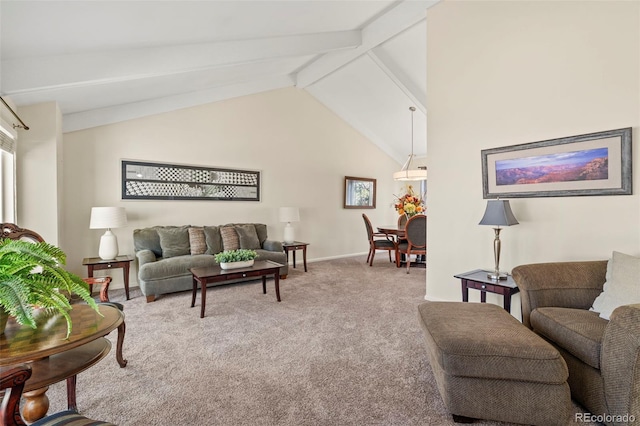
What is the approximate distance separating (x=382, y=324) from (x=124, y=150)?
13.9 feet

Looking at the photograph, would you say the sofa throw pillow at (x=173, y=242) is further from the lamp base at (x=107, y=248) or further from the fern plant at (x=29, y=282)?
the fern plant at (x=29, y=282)

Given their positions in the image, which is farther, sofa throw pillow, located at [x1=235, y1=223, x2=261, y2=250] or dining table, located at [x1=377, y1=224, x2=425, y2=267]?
dining table, located at [x1=377, y1=224, x2=425, y2=267]

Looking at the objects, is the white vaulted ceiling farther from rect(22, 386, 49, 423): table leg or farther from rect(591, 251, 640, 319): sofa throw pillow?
rect(591, 251, 640, 319): sofa throw pillow

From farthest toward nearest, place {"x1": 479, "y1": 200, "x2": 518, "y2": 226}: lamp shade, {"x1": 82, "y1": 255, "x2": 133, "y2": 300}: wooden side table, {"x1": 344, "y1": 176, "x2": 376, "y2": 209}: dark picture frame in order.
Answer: {"x1": 344, "y1": 176, "x2": 376, "y2": 209}: dark picture frame → {"x1": 82, "y1": 255, "x2": 133, "y2": 300}: wooden side table → {"x1": 479, "y1": 200, "x2": 518, "y2": 226}: lamp shade

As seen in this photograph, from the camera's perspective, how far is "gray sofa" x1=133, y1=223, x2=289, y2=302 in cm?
383

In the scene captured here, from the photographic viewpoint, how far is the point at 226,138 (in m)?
5.31

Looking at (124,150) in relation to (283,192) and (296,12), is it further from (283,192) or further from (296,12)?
(296,12)

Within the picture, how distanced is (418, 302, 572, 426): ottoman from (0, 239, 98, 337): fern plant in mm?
1796

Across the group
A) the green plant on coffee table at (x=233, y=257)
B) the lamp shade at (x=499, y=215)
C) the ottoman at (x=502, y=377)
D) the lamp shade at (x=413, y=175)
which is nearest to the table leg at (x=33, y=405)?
the ottoman at (x=502, y=377)

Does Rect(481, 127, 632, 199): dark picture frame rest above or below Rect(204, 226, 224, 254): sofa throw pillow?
above

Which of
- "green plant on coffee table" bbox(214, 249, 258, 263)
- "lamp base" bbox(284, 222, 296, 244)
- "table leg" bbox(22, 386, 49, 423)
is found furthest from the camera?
"lamp base" bbox(284, 222, 296, 244)

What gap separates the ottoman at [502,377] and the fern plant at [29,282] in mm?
1796

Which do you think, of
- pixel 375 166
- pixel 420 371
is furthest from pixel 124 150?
pixel 375 166

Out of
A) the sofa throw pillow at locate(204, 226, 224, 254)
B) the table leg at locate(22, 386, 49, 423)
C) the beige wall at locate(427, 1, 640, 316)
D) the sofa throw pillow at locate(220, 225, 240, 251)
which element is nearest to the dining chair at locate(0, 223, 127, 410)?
the table leg at locate(22, 386, 49, 423)
